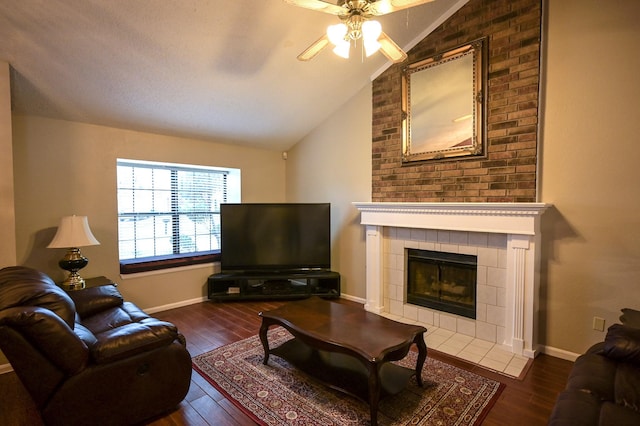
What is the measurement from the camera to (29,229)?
3082mm

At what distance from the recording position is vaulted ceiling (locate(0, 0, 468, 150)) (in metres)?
2.38

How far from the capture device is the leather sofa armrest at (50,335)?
151cm

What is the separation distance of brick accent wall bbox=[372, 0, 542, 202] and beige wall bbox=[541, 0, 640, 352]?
13 centimetres

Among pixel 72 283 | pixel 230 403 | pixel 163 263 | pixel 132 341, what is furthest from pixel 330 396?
pixel 163 263

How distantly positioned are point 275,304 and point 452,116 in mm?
3090

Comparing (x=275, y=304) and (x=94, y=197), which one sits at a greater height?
(x=94, y=197)

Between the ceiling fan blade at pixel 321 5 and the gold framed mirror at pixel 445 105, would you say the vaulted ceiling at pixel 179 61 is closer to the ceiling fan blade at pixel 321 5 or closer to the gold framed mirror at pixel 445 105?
the gold framed mirror at pixel 445 105

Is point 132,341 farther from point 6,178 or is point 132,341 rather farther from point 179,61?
point 179,61

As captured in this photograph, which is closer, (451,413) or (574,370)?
(574,370)

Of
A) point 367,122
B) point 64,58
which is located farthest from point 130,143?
point 367,122

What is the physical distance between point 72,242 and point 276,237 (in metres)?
2.23

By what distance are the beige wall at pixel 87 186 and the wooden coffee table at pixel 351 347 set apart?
2073 mm

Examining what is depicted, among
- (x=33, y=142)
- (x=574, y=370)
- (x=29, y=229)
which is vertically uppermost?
(x=33, y=142)

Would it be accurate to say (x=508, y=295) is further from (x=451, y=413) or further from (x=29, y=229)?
(x=29, y=229)
